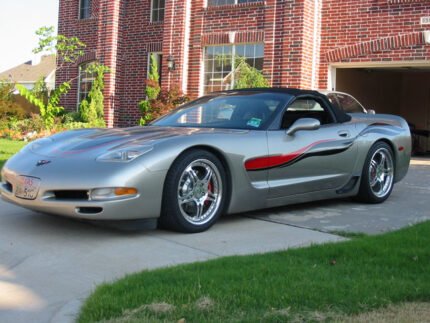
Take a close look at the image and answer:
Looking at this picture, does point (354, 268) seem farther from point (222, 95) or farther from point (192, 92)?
point (192, 92)

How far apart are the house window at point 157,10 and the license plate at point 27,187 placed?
13.4m

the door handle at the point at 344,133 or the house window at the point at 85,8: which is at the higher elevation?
the house window at the point at 85,8

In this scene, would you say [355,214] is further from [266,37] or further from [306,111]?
[266,37]

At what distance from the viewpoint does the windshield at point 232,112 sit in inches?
230

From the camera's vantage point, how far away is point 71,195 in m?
4.71

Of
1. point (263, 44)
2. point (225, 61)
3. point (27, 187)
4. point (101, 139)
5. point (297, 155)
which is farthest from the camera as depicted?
point (225, 61)

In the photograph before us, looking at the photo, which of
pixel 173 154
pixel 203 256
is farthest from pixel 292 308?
pixel 173 154

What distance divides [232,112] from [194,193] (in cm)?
133

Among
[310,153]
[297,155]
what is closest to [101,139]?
[297,155]

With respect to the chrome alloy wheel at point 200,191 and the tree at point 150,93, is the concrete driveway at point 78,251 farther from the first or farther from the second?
the tree at point 150,93

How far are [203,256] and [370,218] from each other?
7.99ft

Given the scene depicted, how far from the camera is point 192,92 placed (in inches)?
627

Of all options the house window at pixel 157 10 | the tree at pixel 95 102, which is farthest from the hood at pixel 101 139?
the house window at pixel 157 10

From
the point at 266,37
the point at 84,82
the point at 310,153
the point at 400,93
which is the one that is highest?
the point at 266,37
